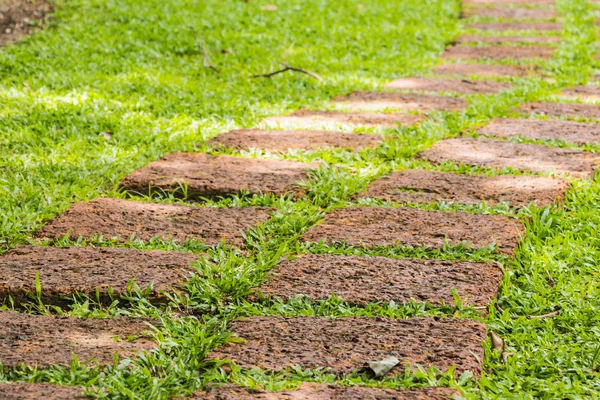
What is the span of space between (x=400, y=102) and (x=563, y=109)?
2.62 ft

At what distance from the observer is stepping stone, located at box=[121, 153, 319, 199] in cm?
297

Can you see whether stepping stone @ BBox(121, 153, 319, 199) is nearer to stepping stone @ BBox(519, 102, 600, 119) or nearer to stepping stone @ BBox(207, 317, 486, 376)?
stepping stone @ BBox(207, 317, 486, 376)

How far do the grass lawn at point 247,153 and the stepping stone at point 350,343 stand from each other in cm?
5

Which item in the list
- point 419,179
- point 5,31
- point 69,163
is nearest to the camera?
point 419,179

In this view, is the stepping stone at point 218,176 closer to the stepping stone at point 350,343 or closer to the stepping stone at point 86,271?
the stepping stone at point 86,271

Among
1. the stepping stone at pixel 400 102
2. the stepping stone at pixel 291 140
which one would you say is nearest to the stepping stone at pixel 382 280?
the stepping stone at pixel 291 140

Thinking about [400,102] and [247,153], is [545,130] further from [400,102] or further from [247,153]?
[247,153]

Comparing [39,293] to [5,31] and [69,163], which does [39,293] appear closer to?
[69,163]

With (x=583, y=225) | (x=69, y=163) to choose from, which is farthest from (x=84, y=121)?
(x=583, y=225)

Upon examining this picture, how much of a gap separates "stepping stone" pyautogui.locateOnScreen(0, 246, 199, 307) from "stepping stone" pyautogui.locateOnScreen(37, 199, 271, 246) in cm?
14

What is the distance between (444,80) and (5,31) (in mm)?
2922

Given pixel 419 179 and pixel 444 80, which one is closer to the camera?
pixel 419 179

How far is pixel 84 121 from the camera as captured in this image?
380 cm

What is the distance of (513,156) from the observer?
330 cm
